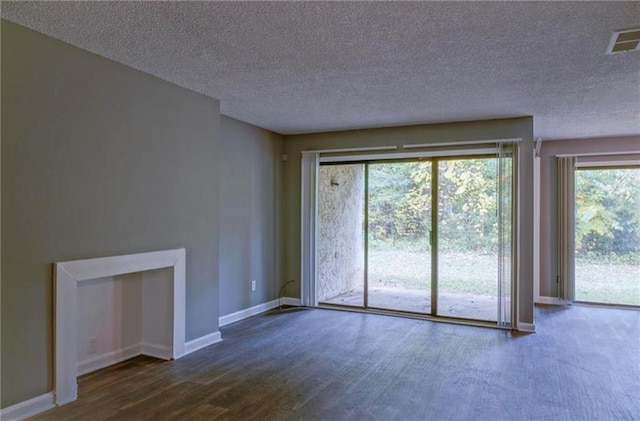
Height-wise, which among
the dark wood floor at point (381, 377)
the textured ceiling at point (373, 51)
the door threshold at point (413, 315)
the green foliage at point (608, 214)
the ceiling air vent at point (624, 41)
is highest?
the textured ceiling at point (373, 51)

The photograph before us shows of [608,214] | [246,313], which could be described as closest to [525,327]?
[608,214]

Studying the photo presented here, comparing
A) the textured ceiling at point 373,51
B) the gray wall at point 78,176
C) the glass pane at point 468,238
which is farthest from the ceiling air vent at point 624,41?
the gray wall at point 78,176

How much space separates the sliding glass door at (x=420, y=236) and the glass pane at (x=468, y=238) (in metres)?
0.01

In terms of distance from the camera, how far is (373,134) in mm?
5547

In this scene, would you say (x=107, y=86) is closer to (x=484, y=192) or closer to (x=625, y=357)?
(x=484, y=192)

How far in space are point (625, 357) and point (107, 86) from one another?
5127 mm

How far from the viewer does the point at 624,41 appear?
2.72 meters

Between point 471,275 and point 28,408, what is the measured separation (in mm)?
4568

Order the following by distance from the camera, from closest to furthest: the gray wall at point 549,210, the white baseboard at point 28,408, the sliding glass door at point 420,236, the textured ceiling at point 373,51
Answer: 1. the textured ceiling at point 373,51
2. the white baseboard at point 28,408
3. the sliding glass door at point 420,236
4. the gray wall at point 549,210

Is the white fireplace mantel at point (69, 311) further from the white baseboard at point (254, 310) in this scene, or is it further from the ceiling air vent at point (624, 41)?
the ceiling air vent at point (624, 41)

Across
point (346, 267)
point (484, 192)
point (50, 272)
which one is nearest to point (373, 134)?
point (484, 192)

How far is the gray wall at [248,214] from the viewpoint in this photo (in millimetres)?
5012

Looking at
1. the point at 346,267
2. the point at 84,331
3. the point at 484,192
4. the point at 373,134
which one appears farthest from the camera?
the point at 346,267

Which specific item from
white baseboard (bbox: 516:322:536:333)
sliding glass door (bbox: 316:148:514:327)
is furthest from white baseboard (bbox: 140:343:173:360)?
white baseboard (bbox: 516:322:536:333)
